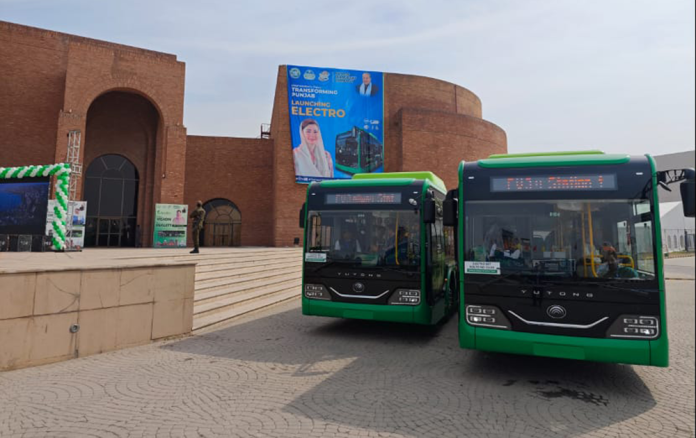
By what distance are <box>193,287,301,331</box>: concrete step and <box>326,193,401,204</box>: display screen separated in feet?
10.7

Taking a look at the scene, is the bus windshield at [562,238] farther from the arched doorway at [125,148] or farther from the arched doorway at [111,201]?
the arched doorway at [111,201]

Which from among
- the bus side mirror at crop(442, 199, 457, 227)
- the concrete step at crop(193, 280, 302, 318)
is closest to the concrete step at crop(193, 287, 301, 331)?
the concrete step at crop(193, 280, 302, 318)

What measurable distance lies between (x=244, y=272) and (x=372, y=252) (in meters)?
6.09

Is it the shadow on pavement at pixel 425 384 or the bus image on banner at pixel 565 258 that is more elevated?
the bus image on banner at pixel 565 258

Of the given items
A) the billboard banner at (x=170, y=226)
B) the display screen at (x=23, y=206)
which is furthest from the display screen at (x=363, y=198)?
the billboard banner at (x=170, y=226)

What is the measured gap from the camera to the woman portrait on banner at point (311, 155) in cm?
2389

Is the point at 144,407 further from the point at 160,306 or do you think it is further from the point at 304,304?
the point at 304,304

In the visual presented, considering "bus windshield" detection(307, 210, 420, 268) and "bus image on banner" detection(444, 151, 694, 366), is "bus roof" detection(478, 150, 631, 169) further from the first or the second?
"bus windshield" detection(307, 210, 420, 268)

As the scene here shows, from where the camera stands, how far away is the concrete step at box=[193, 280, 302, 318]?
785 centimetres

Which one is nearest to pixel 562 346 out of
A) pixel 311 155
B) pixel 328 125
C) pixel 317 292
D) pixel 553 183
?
pixel 553 183

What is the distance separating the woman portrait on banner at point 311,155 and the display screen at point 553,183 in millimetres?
19805

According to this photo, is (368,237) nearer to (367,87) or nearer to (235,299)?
(235,299)

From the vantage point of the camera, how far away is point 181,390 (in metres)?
4.05

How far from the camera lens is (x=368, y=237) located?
6336 mm
